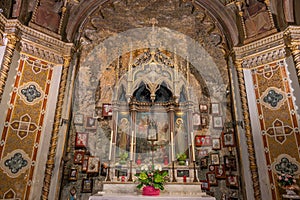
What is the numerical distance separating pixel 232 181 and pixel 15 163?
17.6 feet

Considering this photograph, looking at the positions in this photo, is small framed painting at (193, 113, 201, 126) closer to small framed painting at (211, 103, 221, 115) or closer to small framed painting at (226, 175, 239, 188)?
small framed painting at (211, 103, 221, 115)

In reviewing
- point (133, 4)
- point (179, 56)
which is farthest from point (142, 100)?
point (133, 4)

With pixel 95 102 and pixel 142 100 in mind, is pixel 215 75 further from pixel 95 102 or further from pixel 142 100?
pixel 95 102

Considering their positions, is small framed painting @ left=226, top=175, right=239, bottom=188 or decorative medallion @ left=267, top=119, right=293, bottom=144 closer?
decorative medallion @ left=267, top=119, right=293, bottom=144

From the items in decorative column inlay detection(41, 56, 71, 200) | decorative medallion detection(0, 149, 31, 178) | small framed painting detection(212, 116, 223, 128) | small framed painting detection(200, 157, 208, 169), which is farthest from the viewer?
small framed painting detection(212, 116, 223, 128)

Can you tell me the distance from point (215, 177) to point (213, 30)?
15.0ft

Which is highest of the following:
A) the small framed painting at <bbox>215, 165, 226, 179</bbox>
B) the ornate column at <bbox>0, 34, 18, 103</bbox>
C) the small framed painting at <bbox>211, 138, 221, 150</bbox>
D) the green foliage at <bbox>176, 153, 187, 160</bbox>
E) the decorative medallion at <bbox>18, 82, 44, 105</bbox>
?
Answer: the ornate column at <bbox>0, 34, 18, 103</bbox>

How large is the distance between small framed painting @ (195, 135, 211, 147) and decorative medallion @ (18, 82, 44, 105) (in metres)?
4.61

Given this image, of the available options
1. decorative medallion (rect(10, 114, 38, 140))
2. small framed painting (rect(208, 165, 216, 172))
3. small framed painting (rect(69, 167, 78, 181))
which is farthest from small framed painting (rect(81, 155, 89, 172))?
small framed painting (rect(208, 165, 216, 172))

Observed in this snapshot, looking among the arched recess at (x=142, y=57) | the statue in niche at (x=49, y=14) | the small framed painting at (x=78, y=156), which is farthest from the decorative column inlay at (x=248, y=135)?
the statue in niche at (x=49, y=14)

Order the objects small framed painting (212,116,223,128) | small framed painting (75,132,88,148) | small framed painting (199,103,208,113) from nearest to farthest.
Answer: small framed painting (75,132,88,148) → small framed painting (212,116,223,128) → small framed painting (199,103,208,113)

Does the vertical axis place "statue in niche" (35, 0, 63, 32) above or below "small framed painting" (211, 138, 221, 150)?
above

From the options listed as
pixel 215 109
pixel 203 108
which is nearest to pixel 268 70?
pixel 215 109

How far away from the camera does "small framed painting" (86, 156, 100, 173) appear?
6.28m
